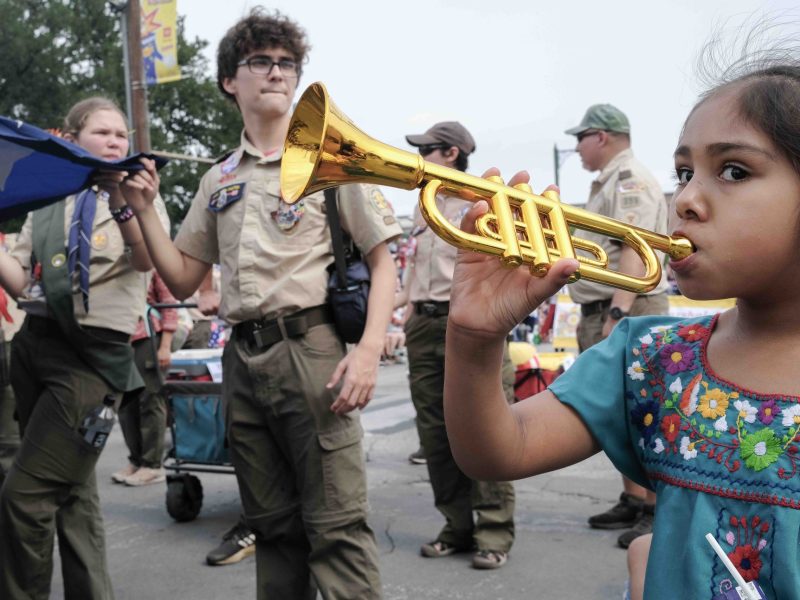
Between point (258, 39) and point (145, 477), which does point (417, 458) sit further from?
point (258, 39)

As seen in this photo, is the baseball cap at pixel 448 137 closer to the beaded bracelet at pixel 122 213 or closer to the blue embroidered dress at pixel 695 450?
the beaded bracelet at pixel 122 213

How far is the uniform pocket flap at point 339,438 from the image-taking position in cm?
268

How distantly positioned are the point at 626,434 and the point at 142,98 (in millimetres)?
Answer: 11952

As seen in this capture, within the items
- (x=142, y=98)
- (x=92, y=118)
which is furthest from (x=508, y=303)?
(x=142, y=98)

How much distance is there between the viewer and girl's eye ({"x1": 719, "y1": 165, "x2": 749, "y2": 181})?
142 cm

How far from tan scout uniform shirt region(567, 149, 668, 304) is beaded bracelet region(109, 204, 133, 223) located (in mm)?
2171

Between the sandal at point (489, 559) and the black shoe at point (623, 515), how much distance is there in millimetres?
786

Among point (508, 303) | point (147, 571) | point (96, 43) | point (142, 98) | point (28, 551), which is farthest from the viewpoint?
point (96, 43)

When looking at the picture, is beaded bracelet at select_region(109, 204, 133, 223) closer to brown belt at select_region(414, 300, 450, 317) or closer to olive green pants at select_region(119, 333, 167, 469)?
brown belt at select_region(414, 300, 450, 317)

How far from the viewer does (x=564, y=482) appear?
5949mm

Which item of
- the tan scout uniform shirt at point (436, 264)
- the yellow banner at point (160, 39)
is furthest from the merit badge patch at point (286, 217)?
the yellow banner at point (160, 39)

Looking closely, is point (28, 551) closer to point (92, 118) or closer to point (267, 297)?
point (267, 297)

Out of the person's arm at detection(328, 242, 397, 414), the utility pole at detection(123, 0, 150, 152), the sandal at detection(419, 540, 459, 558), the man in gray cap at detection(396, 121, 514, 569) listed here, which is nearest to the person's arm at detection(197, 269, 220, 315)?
the person's arm at detection(328, 242, 397, 414)

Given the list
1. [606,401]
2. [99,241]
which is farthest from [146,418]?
[606,401]
